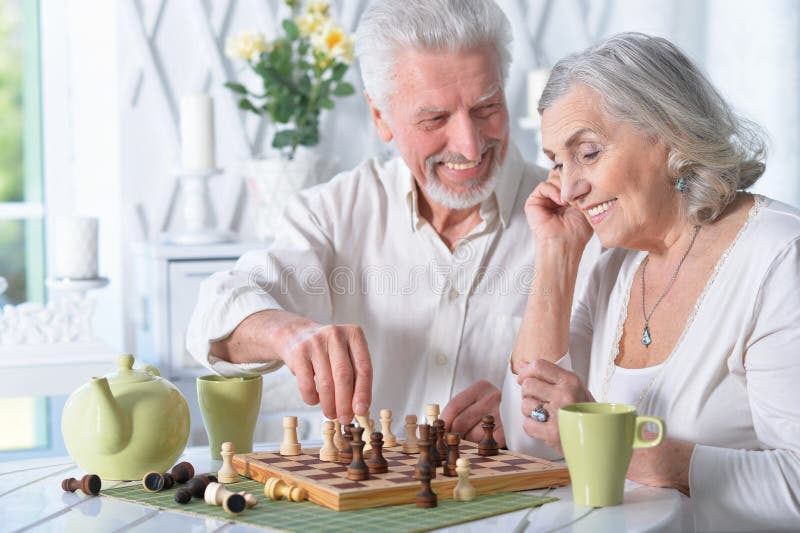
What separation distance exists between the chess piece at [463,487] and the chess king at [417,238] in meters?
A: 0.51

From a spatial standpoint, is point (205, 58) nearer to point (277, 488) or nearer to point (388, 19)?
point (388, 19)

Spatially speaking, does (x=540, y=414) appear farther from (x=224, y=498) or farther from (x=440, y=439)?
(x=224, y=498)

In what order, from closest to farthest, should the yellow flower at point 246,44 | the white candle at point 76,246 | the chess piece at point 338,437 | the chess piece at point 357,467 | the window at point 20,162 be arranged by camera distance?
1. the chess piece at point 357,467
2. the chess piece at point 338,437
3. the white candle at point 76,246
4. the yellow flower at point 246,44
5. the window at point 20,162

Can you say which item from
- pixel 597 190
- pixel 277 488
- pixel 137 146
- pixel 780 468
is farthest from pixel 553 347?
pixel 137 146

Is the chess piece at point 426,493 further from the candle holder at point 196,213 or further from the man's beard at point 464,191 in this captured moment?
the candle holder at point 196,213

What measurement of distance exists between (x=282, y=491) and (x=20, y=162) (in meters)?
2.30

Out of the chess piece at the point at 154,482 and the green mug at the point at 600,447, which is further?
the chess piece at the point at 154,482

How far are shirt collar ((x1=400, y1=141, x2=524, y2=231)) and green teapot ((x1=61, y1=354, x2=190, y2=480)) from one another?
Result: 28.2 inches

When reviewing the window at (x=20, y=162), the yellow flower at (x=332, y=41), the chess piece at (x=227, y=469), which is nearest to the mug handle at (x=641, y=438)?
the chess piece at (x=227, y=469)

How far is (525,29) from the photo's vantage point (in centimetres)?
337

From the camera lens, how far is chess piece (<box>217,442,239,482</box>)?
50.0 inches

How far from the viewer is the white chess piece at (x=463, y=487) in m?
1.17

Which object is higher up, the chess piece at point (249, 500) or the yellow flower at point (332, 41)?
the yellow flower at point (332, 41)

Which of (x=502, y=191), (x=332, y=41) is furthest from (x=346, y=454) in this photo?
(x=332, y=41)
